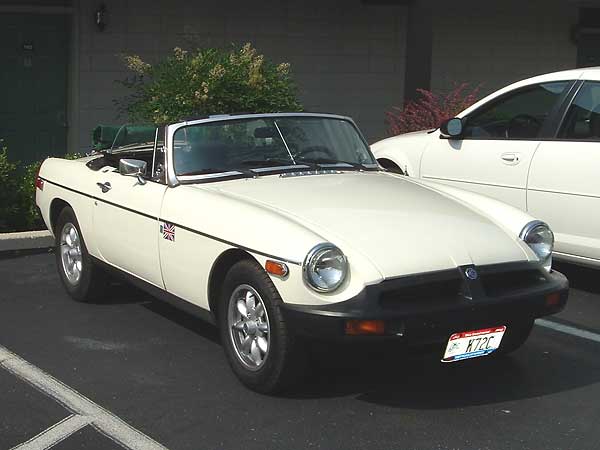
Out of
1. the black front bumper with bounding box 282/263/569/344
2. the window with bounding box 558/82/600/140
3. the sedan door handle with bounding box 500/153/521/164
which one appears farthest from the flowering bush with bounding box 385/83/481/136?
the black front bumper with bounding box 282/263/569/344

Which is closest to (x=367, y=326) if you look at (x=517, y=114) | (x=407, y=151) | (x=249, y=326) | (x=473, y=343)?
(x=473, y=343)

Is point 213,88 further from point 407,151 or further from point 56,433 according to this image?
point 56,433

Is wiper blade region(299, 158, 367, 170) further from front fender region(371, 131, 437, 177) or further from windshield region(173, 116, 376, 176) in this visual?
front fender region(371, 131, 437, 177)

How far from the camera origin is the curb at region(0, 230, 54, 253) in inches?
316

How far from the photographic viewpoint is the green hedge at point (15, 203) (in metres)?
8.42

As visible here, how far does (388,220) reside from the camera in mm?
4676

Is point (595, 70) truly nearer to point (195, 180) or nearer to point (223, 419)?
point (195, 180)

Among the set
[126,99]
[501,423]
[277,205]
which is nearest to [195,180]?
[277,205]

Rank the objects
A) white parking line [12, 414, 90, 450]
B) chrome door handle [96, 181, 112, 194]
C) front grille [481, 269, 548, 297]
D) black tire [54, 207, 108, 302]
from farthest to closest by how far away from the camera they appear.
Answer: black tire [54, 207, 108, 302] → chrome door handle [96, 181, 112, 194] → front grille [481, 269, 548, 297] → white parking line [12, 414, 90, 450]

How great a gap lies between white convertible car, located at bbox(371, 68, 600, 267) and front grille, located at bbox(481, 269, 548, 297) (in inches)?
79.0

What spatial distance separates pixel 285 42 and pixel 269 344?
8870 millimetres

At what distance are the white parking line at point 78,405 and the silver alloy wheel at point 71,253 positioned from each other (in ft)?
3.81

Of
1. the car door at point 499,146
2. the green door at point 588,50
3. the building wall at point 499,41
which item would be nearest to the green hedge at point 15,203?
the car door at point 499,146

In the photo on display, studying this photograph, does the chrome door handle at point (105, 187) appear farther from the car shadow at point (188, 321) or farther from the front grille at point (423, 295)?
the front grille at point (423, 295)
